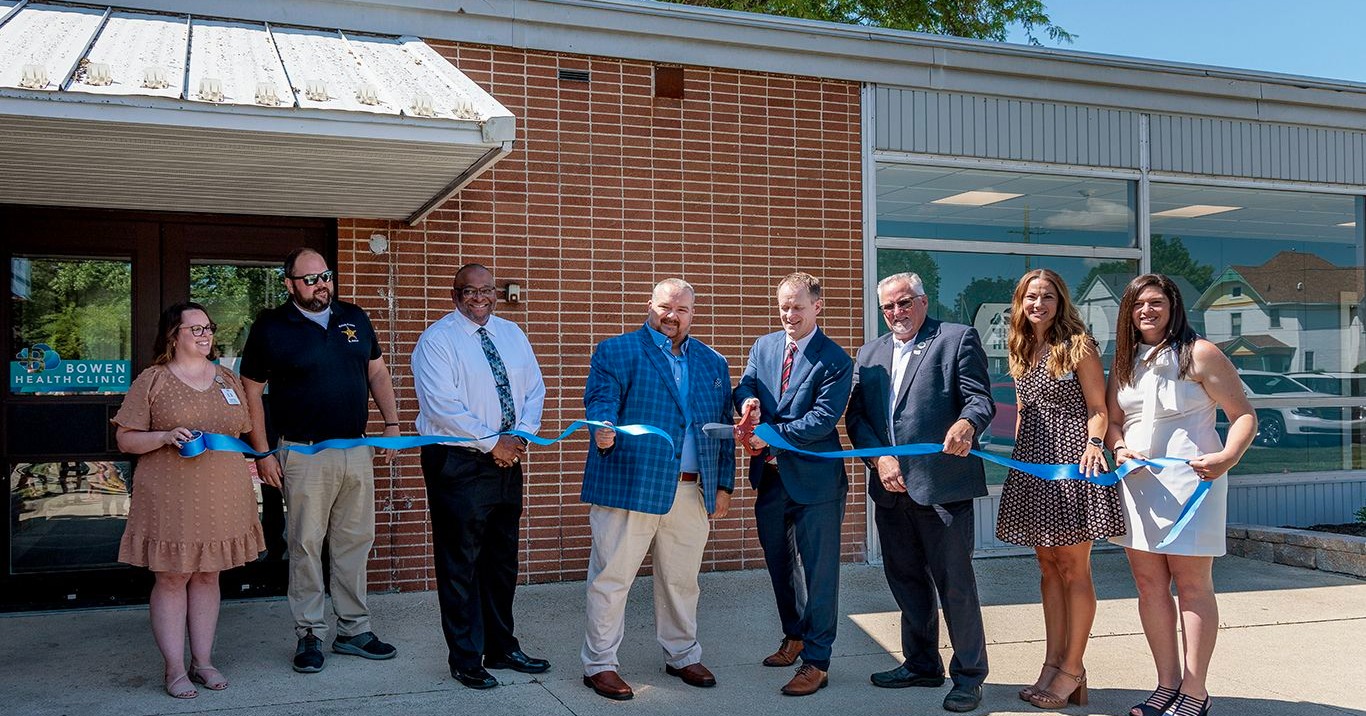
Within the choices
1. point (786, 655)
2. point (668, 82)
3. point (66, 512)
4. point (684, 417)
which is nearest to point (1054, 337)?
point (684, 417)

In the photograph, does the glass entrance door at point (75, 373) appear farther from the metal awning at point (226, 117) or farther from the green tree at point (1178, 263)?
the green tree at point (1178, 263)

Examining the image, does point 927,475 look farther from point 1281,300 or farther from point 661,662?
point 1281,300

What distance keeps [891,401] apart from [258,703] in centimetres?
301

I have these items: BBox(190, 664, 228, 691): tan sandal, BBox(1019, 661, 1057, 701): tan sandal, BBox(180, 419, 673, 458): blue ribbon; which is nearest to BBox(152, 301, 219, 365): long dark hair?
BBox(180, 419, 673, 458): blue ribbon

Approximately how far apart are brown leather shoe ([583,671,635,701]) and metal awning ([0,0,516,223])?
8.01ft

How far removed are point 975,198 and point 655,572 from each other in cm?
464

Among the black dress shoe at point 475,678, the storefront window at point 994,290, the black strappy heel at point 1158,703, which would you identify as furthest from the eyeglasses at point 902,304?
the storefront window at point 994,290

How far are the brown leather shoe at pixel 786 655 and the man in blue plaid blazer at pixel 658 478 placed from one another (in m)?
0.42

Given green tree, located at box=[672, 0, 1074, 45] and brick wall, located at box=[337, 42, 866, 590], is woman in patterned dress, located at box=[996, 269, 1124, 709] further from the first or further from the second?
green tree, located at box=[672, 0, 1074, 45]

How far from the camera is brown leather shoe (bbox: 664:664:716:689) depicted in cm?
507

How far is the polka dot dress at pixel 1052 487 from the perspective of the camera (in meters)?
4.68

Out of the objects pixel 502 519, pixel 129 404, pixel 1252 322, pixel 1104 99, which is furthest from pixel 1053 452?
pixel 1252 322

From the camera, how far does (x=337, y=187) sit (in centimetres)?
597

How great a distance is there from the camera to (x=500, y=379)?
5.27 metres
